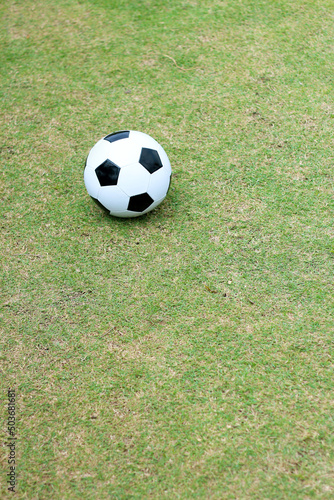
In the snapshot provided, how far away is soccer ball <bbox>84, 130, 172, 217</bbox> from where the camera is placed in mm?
3541

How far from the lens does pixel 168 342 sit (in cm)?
312

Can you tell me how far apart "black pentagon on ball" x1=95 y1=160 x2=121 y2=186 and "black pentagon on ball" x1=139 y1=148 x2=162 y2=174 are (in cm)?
18

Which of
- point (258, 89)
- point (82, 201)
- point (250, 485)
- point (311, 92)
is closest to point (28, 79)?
point (82, 201)

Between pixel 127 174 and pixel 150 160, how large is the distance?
0.62ft

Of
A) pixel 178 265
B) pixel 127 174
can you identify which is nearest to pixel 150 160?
pixel 127 174

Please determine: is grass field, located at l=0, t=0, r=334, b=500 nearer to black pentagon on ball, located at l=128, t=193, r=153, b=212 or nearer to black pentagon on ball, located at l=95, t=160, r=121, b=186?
black pentagon on ball, located at l=128, t=193, r=153, b=212

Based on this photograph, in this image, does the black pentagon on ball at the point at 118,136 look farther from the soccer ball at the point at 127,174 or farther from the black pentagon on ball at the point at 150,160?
the black pentagon on ball at the point at 150,160

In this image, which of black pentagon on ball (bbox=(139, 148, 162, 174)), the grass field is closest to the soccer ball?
black pentagon on ball (bbox=(139, 148, 162, 174))

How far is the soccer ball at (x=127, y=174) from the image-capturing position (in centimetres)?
354

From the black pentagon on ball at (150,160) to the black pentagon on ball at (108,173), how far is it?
0.59ft

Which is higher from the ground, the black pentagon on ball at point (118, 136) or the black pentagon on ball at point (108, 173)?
the black pentagon on ball at point (118, 136)

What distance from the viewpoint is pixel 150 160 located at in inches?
141

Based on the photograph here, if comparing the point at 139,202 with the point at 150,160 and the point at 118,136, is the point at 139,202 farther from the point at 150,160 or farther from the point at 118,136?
the point at 118,136

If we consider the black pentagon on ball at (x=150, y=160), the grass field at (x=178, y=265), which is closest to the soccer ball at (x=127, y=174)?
the black pentagon on ball at (x=150, y=160)
